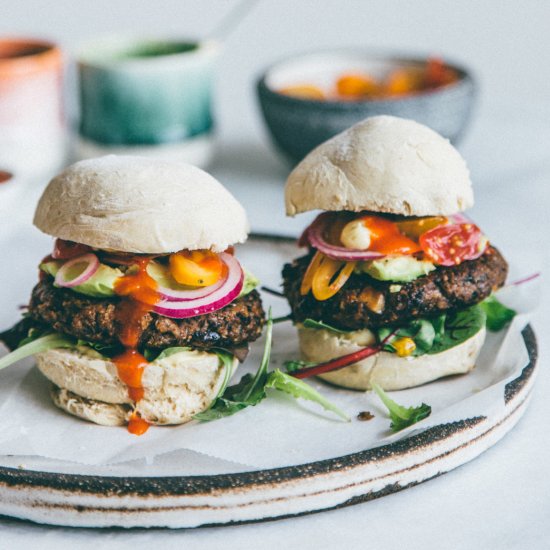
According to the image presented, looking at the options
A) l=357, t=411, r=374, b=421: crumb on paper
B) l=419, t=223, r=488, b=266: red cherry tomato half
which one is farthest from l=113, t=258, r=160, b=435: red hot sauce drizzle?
l=419, t=223, r=488, b=266: red cherry tomato half

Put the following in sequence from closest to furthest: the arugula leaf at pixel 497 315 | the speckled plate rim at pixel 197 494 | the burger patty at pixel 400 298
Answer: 1. the speckled plate rim at pixel 197 494
2. the burger patty at pixel 400 298
3. the arugula leaf at pixel 497 315

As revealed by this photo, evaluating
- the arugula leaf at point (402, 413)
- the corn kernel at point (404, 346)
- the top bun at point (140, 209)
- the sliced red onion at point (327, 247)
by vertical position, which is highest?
the top bun at point (140, 209)

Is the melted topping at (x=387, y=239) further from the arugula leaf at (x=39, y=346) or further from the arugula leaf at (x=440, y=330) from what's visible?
the arugula leaf at (x=39, y=346)

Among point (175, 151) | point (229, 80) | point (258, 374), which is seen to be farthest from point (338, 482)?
point (229, 80)

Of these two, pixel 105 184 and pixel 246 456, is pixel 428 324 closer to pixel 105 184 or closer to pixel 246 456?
pixel 246 456

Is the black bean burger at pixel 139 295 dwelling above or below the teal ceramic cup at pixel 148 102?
above

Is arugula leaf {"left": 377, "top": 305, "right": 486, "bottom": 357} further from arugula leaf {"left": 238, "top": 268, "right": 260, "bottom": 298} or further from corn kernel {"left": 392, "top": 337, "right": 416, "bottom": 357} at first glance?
arugula leaf {"left": 238, "top": 268, "right": 260, "bottom": 298}

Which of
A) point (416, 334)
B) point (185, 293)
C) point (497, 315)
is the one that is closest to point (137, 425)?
point (185, 293)

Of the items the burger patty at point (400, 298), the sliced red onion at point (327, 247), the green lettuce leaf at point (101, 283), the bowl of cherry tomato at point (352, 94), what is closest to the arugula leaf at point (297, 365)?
the burger patty at point (400, 298)
